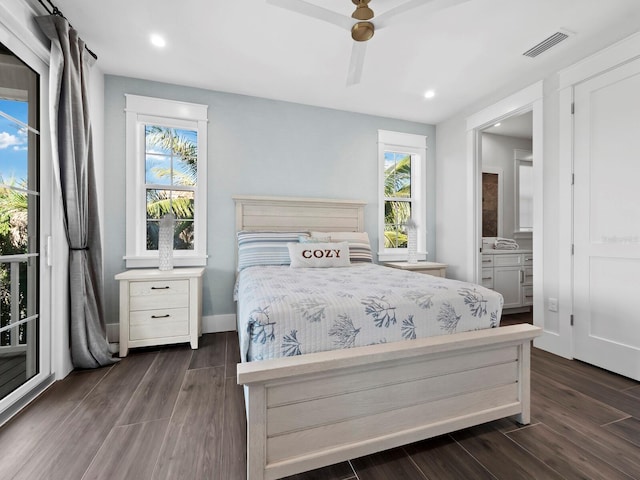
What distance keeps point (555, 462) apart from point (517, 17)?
2.71 meters

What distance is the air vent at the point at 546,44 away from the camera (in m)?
2.28

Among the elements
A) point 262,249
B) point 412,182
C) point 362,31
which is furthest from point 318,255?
point 412,182

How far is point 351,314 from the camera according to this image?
139cm

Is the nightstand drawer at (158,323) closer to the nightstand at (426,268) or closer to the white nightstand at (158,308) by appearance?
the white nightstand at (158,308)

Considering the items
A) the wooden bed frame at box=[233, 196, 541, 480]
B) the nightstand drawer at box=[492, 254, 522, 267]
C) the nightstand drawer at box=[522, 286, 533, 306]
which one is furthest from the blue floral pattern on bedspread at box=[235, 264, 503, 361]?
the nightstand drawer at box=[522, 286, 533, 306]

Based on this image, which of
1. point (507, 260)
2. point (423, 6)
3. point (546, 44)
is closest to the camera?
point (423, 6)

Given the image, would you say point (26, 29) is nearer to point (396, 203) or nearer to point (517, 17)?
point (517, 17)

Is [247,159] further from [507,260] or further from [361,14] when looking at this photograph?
[507,260]

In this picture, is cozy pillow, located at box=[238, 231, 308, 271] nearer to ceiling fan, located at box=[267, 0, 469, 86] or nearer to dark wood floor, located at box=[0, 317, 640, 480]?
dark wood floor, located at box=[0, 317, 640, 480]

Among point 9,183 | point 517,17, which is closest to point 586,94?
point 517,17

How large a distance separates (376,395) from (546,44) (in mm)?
2972

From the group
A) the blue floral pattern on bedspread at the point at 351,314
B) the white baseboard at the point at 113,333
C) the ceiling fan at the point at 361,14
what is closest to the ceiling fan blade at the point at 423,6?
the ceiling fan at the point at 361,14

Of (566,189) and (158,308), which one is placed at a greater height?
(566,189)

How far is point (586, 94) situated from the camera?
240 cm
